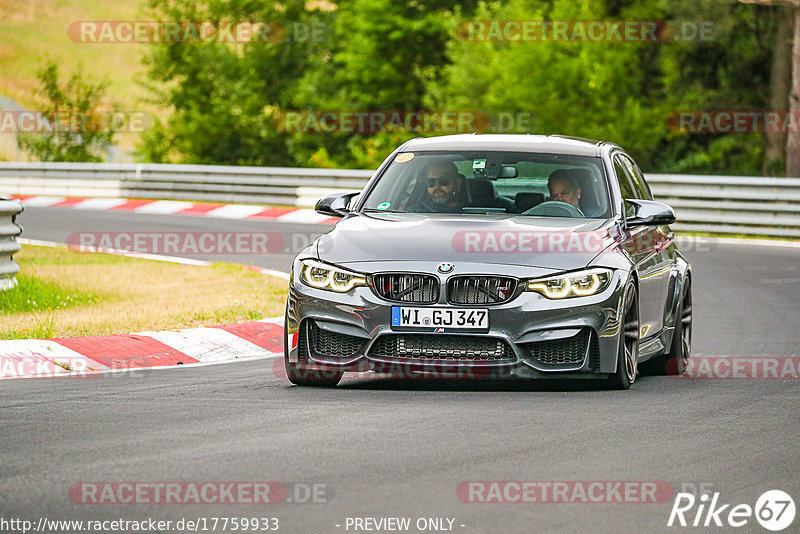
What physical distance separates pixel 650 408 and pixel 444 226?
1762mm

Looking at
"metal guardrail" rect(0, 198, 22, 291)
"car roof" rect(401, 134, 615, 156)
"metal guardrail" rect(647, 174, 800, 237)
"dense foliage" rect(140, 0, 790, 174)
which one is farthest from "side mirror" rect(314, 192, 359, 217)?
"dense foliage" rect(140, 0, 790, 174)

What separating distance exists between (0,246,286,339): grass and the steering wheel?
366cm

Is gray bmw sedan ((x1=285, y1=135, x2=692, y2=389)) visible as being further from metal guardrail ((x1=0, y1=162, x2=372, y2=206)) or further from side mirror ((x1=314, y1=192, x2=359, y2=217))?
metal guardrail ((x1=0, y1=162, x2=372, y2=206))

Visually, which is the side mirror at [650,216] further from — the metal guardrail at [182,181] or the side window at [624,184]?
the metal guardrail at [182,181]

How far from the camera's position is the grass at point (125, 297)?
12172mm

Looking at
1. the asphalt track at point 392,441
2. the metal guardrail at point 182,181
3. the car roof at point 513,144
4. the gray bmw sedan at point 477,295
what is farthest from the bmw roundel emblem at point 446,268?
the metal guardrail at point 182,181

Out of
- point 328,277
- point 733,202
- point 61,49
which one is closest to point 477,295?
point 328,277

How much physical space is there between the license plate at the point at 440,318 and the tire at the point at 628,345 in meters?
0.90

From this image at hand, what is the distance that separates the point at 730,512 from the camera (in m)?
5.80

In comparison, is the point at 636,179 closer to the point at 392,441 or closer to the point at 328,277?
the point at 328,277

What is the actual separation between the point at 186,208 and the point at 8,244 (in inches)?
594

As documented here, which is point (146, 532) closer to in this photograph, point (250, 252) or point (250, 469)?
point (250, 469)

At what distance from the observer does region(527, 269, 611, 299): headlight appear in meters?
8.64

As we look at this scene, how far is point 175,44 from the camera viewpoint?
168ft
